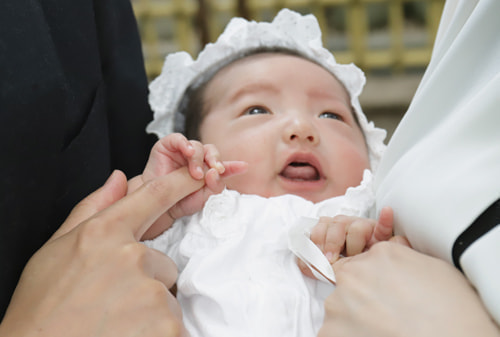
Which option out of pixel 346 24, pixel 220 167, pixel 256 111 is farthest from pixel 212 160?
pixel 346 24

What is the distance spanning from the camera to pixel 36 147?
63 cm

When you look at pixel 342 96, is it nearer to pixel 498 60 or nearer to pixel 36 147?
pixel 498 60

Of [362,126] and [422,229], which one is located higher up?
[422,229]

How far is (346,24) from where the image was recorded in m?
3.43

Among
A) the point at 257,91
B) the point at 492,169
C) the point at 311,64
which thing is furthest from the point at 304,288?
the point at 311,64

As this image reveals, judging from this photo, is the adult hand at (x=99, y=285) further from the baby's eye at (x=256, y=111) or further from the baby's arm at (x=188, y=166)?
the baby's eye at (x=256, y=111)

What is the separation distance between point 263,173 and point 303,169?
8 cm

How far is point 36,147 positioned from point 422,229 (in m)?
0.47

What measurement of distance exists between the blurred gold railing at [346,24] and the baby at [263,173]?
187 cm

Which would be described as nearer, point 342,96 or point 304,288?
point 304,288

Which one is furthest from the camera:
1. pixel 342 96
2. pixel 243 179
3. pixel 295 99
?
pixel 342 96

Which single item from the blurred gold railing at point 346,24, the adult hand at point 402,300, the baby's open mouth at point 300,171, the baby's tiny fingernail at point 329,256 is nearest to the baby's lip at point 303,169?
the baby's open mouth at point 300,171

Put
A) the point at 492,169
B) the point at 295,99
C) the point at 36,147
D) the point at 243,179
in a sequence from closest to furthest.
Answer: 1. the point at 492,169
2. the point at 36,147
3. the point at 243,179
4. the point at 295,99

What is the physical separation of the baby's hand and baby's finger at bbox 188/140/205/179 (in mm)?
183
